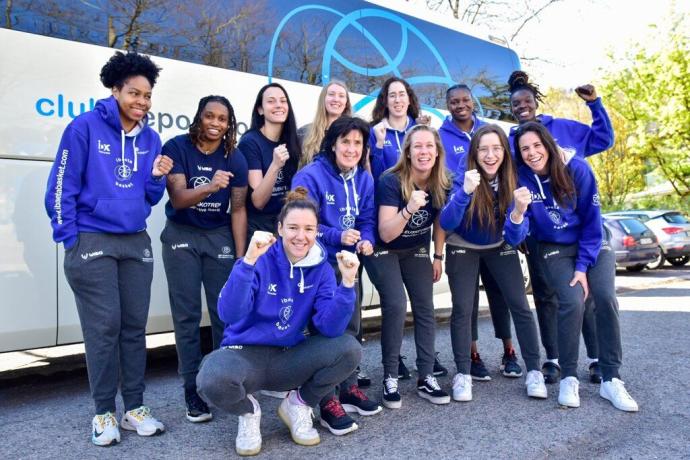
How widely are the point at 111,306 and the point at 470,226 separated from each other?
8.18 feet

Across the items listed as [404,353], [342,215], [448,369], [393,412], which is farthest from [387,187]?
[404,353]

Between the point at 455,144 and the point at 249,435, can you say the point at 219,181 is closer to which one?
the point at 249,435

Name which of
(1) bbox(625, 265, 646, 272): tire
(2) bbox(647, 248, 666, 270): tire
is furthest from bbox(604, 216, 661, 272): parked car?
(2) bbox(647, 248, 666, 270): tire

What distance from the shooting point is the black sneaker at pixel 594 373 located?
4621 millimetres

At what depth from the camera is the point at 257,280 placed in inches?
132

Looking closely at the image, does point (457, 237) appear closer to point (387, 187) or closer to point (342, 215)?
point (387, 187)

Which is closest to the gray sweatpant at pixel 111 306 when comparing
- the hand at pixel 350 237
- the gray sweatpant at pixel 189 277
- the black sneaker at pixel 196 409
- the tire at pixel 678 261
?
the gray sweatpant at pixel 189 277

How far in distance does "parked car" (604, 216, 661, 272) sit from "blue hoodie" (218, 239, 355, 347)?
40.4 ft

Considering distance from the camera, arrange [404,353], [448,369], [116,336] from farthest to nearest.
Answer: [404,353]
[448,369]
[116,336]

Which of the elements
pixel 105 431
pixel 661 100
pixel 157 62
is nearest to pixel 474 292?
pixel 105 431

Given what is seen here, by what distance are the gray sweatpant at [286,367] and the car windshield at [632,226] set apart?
12.9m

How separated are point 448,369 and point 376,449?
1989 mm

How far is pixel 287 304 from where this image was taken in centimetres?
341

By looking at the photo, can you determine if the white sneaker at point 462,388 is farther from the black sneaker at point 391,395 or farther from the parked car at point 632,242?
the parked car at point 632,242
